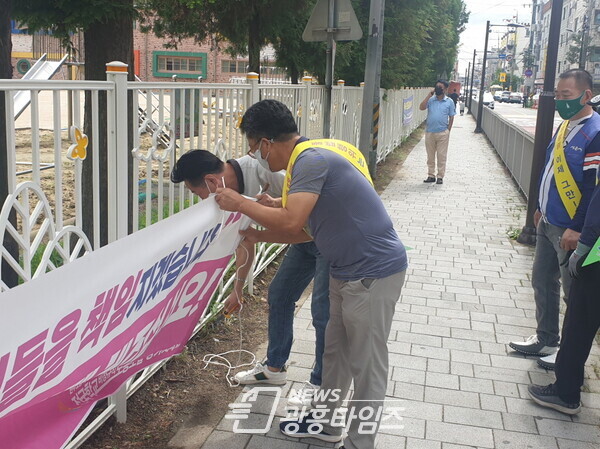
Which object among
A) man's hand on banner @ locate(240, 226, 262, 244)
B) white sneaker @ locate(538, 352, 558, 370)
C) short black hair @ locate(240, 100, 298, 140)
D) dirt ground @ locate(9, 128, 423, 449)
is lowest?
dirt ground @ locate(9, 128, 423, 449)

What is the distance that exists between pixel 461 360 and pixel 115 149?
2.82 m

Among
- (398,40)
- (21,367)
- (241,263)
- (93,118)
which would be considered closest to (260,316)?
(241,263)

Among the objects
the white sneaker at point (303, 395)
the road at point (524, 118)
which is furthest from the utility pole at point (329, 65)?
the road at point (524, 118)

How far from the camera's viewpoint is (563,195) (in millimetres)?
4285

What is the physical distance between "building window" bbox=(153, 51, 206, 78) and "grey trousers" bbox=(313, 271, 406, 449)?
59.8 meters

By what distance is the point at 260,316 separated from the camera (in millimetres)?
5508

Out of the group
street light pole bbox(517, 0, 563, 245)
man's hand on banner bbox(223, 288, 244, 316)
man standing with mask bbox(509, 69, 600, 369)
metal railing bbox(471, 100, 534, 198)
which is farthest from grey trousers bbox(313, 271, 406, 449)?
metal railing bbox(471, 100, 534, 198)

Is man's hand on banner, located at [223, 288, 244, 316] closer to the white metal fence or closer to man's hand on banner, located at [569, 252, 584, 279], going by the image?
the white metal fence

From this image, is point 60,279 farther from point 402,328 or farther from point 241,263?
point 402,328

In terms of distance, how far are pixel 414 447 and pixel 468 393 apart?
0.81 m

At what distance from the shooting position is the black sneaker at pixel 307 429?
3.60 m

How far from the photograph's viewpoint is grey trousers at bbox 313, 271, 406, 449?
10.2 feet

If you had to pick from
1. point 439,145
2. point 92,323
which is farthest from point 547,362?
point 439,145

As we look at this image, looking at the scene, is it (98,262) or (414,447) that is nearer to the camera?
(98,262)
